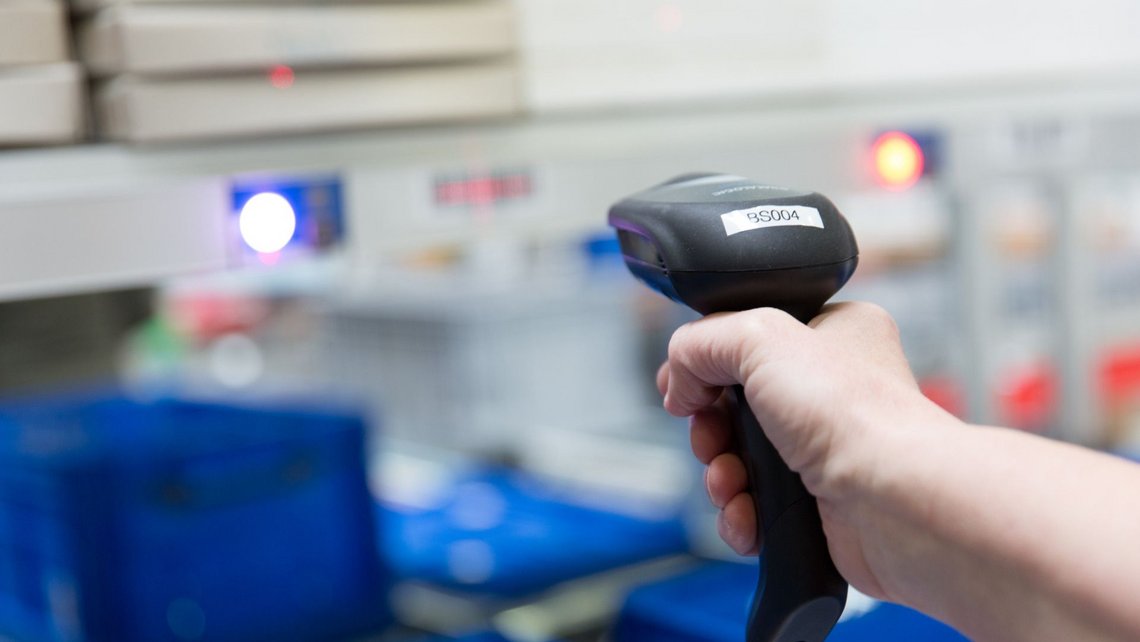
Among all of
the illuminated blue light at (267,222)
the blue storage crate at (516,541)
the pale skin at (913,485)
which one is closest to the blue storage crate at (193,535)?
the blue storage crate at (516,541)

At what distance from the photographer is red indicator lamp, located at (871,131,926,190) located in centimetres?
141

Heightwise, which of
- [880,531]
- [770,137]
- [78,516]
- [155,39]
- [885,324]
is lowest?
[78,516]

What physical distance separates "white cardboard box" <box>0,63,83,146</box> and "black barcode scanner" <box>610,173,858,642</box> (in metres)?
0.48

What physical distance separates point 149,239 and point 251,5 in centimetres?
21

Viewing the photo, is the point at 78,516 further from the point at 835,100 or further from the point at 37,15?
the point at 835,100

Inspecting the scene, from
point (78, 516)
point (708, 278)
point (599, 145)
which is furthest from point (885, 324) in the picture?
point (78, 516)

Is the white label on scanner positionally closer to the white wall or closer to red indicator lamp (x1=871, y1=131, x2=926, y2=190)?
the white wall

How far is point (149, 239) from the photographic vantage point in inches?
37.5

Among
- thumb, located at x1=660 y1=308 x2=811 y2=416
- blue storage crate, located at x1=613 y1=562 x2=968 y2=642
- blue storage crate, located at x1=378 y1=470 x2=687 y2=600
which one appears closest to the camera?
thumb, located at x1=660 y1=308 x2=811 y2=416

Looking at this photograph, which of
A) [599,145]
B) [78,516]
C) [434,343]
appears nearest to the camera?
[599,145]

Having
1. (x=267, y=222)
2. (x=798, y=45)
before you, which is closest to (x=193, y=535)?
(x=267, y=222)

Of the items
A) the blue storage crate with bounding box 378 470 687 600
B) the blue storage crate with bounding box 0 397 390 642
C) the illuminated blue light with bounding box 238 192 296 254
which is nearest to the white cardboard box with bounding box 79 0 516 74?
the illuminated blue light with bounding box 238 192 296 254

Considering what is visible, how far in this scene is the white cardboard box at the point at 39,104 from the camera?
0.90 metres

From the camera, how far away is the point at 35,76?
3.00ft
